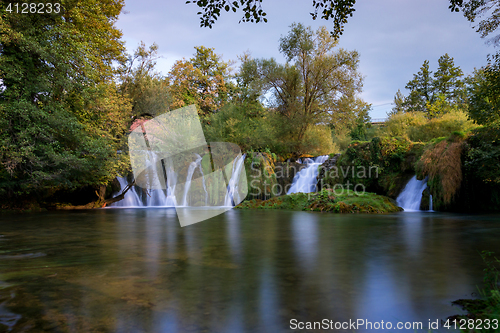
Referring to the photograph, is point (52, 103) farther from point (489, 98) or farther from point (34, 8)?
point (489, 98)

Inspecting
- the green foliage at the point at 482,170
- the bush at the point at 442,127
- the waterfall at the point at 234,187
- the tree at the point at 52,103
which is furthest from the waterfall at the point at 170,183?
the bush at the point at 442,127

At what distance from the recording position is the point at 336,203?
15.4 meters

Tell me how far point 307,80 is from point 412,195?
15.6 m

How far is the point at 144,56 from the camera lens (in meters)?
27.5

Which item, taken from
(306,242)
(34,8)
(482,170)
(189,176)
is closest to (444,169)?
(482,170)

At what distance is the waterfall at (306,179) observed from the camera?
1989 centimetres

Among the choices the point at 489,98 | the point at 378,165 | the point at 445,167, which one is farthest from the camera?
the point at 378,165

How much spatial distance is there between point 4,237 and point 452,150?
16601 mm

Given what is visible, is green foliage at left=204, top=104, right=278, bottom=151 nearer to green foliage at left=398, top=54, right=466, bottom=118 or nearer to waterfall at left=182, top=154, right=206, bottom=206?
waterfall at left=182, top=154, right=206, bottom=206

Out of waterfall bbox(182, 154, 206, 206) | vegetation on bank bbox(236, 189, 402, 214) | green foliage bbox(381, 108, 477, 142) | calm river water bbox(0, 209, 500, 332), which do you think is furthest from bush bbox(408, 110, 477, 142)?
calm river water bbox(0, 209, 500, 332)

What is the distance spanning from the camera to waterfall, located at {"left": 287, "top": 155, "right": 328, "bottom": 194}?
19.9 meters

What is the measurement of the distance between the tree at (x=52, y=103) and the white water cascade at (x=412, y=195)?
14.6 meters

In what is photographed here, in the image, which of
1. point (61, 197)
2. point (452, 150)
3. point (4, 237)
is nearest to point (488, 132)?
point (452, 150)

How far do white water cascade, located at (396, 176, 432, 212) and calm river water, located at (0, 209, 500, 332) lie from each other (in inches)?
274
